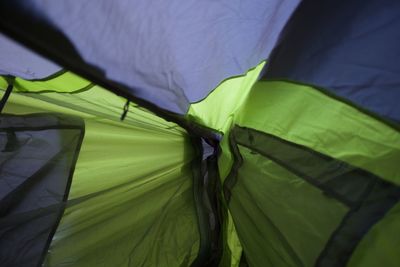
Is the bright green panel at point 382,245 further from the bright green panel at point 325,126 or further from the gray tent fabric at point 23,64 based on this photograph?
the gray tent fabric at point 23,64

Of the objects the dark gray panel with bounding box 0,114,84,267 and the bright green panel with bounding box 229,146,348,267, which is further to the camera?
the dark gray panel with bounding box 0,114,84,267

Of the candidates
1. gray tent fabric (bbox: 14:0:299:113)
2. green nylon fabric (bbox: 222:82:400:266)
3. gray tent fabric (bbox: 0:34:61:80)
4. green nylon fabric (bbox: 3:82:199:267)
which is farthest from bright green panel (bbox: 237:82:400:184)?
gray tent fabric (bbox: 0:34:61:80)

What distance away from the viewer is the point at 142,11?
526 mm

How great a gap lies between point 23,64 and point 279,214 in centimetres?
60

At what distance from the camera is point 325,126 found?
23.6 inches

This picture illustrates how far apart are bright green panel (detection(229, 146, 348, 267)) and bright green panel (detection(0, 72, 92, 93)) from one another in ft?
Answer: 1.40

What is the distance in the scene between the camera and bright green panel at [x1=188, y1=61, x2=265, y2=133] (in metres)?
0.79

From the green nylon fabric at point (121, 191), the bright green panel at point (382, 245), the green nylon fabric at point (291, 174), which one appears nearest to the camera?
the bright green panel at point (382, 245)

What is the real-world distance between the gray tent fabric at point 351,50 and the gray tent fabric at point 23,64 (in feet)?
1.65

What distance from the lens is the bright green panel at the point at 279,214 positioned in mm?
524

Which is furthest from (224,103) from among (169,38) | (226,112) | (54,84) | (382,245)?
(382,245)

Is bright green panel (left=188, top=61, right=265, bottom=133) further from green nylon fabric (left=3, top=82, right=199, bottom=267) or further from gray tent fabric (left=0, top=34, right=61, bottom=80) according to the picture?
gray tent fabric (left=0, top=34, right=61, bottom=80)

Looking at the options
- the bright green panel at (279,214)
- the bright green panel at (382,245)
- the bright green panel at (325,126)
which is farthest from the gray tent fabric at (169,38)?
the bright green panel at (382,245)

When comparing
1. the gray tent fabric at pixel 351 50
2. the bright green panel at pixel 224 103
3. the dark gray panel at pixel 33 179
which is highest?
the gray tent fabric at pixel 351 50
